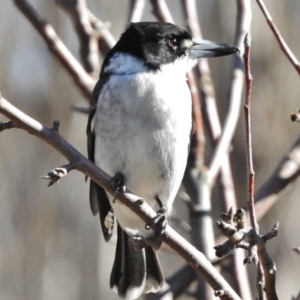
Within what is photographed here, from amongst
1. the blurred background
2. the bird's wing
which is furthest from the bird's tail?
the blurred background

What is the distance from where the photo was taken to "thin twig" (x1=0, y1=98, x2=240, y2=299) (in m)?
2.33

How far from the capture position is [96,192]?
144 inches

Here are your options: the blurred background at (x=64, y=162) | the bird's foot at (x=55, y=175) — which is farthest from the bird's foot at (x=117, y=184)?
the blurred background at (x=64, y=162)

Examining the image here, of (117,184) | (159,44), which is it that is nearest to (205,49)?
(159,44)

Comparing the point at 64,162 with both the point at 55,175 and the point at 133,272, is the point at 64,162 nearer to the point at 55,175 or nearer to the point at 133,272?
the point at 133,272

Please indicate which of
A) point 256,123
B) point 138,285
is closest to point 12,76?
point 256,123

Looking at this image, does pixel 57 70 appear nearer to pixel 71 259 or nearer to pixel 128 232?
pixel 71 259

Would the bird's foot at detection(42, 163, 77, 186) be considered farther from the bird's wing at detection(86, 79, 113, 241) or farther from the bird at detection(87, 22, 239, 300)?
the bird's wing at detection(86, 79, 113, 241)

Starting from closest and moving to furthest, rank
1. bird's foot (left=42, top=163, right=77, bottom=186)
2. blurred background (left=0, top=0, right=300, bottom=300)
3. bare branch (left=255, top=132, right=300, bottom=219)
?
bird's foot (left=42, top=163, right=77, bottom=186) < bare branch (left=255, top=132, right=300, bottom=219) < blurred background (left=0, top=0, right=300, bottom=300)

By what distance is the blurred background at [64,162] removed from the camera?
5332 millimetres

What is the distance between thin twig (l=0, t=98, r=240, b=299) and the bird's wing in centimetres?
97

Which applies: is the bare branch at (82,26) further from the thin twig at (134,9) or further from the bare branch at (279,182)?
the bare branch at (279,182)

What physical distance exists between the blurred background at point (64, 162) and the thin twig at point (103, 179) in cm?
278

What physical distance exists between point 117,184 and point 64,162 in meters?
2.67
